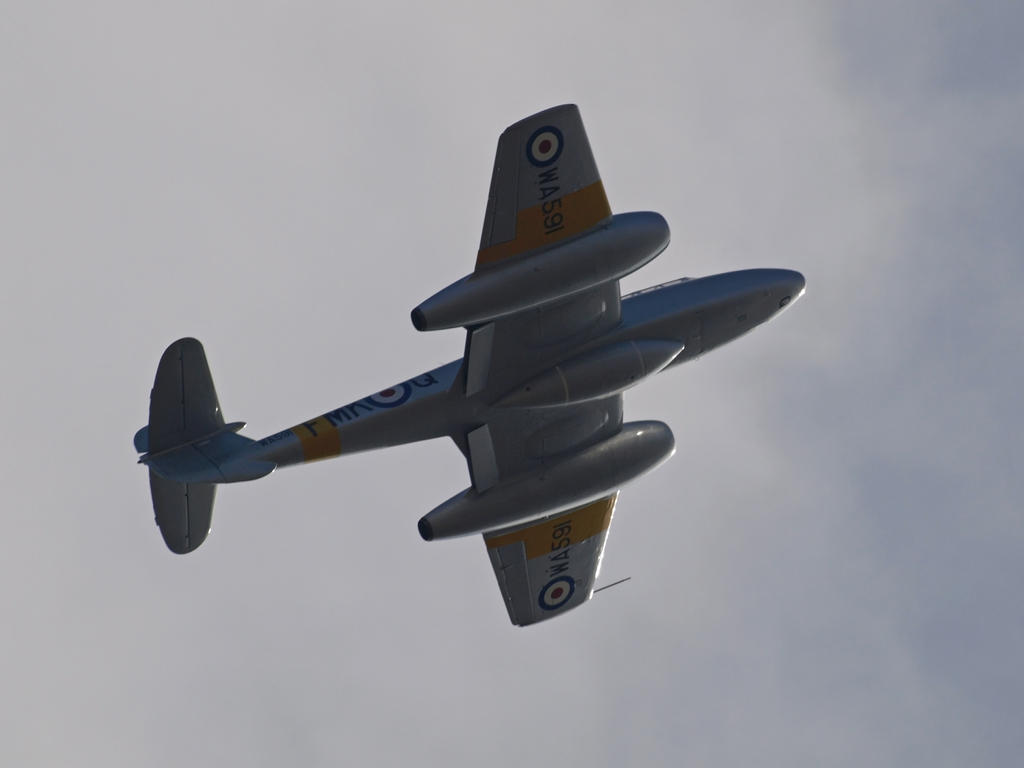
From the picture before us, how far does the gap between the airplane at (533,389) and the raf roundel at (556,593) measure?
48 mm

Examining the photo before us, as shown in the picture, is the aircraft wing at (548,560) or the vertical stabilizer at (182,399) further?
the aircraft wing at (548,560)

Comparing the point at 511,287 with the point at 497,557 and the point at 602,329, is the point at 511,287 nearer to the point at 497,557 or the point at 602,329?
the point at 602,329

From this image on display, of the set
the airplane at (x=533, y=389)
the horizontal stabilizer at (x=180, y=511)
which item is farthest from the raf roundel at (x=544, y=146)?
the horizontal stabilizer at (x=180, y=511)

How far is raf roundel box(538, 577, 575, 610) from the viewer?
43.1m

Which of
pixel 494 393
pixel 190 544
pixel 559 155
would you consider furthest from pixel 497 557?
pixel 559 155

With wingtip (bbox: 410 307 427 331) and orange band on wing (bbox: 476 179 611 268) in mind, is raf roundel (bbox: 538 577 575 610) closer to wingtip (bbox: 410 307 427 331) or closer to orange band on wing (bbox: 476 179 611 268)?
wingtip (bbox: 410 307 427 331)

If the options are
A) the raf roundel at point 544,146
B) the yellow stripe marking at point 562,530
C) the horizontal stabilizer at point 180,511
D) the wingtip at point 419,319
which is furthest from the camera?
the yellow stripe marking at point 562,530

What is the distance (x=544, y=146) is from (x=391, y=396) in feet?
23.7

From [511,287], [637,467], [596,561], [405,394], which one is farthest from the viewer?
[596,561]

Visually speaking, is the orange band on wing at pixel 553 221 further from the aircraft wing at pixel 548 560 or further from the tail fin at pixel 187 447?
the aircraft wing at pixel 548 560

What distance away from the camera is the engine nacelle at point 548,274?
35.0 metres

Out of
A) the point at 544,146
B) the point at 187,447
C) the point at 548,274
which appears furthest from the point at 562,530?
the point at 544,146

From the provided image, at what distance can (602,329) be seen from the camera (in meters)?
38.4

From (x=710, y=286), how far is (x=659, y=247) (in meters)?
4.29
